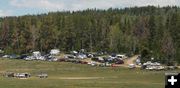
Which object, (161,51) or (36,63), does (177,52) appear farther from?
(36,63)

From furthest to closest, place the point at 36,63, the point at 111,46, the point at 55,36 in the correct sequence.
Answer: the point at 55,36 < the point at 111,46 < the point at 36,63

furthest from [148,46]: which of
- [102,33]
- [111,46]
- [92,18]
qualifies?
Answer: [92,18]

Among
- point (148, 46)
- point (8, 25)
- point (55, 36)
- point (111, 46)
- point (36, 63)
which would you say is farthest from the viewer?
point (8, 25)

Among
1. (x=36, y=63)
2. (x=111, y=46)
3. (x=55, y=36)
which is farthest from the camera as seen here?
(x=55, y=36)

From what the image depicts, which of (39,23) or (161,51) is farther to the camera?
(39,23)

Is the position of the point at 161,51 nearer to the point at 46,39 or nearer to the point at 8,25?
the point at 46,39

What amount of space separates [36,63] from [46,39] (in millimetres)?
55760

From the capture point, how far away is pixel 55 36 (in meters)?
178

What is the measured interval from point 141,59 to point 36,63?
84.6 feet

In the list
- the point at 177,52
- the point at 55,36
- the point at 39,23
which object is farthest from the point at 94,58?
the point at 39,23

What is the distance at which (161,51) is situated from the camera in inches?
5069

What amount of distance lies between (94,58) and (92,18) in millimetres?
58821

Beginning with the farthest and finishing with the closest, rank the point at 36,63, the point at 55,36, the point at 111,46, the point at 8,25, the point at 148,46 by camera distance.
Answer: the point at 8,25 → the point at 55,36 → the point at 111,46 → the point at 148,46 → the point at 36,63

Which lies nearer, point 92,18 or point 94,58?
point 94,58
